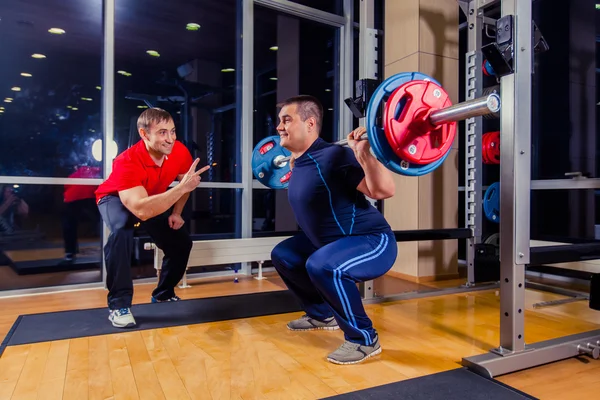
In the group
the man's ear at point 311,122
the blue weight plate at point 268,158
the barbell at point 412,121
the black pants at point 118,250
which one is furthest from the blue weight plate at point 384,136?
the blue weight plate at point 268,158

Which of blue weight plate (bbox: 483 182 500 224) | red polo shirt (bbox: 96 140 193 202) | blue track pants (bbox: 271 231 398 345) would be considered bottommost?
blue track pants (bbox: 271 231 398 345)

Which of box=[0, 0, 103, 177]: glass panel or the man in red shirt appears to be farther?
box=[0, 0, 103, 177]: glass panel

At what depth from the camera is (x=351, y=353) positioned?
1.85 metres

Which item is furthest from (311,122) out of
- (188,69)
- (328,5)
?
(328,5)

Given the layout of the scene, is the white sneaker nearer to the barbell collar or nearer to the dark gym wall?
the barbell collar

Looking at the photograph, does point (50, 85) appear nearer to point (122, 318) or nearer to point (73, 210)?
point (73, 210)

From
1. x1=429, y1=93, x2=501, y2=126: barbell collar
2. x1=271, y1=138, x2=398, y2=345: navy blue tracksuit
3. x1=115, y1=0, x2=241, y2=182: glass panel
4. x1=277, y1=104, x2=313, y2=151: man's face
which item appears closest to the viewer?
x1=429, y1=93, x2=501, y2=126: barbell collar

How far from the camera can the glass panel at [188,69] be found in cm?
380

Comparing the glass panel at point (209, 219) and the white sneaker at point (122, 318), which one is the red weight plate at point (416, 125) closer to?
the white sneaker at point (122, 318)

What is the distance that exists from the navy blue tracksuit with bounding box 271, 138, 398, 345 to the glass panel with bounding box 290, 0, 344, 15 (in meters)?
3.03

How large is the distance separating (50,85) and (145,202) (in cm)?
205

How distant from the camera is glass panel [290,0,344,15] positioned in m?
4.56

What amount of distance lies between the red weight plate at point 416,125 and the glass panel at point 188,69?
2627 millimetres

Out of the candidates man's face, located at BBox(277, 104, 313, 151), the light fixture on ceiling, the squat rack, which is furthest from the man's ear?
the light fixture on ceiling
